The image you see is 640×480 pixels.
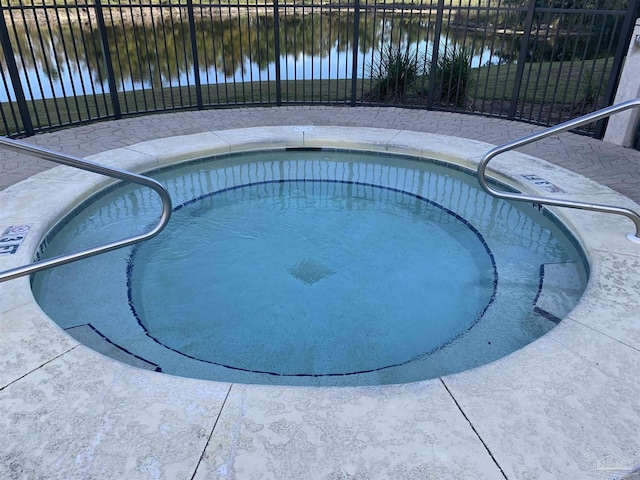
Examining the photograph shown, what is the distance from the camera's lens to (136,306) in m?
3.57

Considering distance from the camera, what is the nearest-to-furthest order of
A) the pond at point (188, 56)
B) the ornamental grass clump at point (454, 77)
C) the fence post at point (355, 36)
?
the pond at point (188, 56) < the fence post at point (355, 36) < the ornamental grass clump at point (454, 77)

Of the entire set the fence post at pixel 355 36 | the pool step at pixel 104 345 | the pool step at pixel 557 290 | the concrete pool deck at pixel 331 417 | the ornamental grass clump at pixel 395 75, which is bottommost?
the pool step at pixel 104 345

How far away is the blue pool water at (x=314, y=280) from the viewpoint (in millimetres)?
3152

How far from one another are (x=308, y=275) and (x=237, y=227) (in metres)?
1.16

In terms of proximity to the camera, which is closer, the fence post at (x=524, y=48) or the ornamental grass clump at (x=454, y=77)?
the fence post at (x=524, y=48)

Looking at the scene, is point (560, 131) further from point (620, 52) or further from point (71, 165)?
point (620, 52)

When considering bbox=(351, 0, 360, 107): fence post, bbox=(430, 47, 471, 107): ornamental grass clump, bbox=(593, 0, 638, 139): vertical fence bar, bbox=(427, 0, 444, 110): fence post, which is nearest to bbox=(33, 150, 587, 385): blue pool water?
bbox=(593, 0, 638, 139): vertical fence bar

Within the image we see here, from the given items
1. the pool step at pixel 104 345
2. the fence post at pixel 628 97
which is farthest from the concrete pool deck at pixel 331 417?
the fence post at pixel 628 97

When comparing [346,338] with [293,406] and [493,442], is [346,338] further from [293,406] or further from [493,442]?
[493,442]

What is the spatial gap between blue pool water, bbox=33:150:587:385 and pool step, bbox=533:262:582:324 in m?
0.01

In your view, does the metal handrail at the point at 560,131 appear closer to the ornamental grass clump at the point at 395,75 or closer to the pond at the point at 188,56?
the pond at the point at 188,56

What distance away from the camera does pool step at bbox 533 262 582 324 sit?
3.49 m

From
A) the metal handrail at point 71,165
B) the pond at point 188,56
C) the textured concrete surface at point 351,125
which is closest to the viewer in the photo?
the metal handrail at point 71,165

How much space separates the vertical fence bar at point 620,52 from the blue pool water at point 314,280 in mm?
2713
